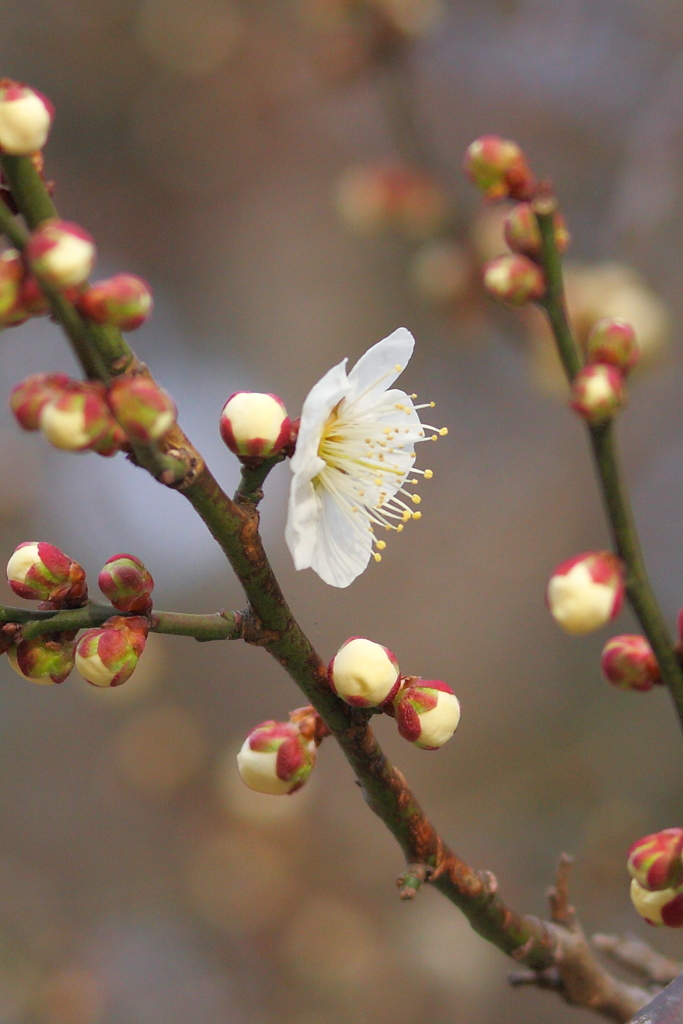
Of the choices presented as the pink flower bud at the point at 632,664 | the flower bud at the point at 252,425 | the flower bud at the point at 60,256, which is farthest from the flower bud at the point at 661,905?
the flower bud at the point at 60,256

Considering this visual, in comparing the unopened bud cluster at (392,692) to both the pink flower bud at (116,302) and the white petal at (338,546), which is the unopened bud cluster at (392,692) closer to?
the white petal at (338,546)

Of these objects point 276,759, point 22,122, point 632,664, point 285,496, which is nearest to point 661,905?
point 632,664

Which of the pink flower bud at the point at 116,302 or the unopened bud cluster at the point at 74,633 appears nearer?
the pink flower bud at the point at 116,302

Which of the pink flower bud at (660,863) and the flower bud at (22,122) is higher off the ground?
the flower bud at (22,122)

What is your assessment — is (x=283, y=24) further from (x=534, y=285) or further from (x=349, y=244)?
A: (x=534, y=285)

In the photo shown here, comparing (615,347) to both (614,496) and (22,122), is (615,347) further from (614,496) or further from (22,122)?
(22,122)

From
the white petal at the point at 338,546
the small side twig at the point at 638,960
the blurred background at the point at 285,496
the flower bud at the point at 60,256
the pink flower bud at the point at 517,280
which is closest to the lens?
the flower bud at the point at 60,256
